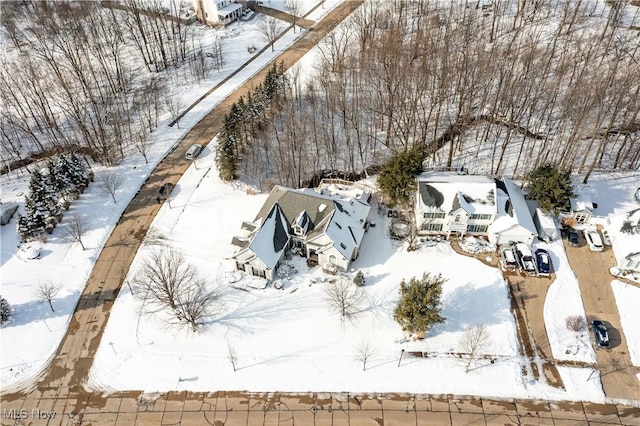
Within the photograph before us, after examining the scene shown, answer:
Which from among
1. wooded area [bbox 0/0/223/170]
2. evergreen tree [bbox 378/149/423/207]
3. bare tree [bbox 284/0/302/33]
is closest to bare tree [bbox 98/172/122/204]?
wooded area [bbox 0/0/223/170]

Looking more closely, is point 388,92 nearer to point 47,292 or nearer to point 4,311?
point 47,292

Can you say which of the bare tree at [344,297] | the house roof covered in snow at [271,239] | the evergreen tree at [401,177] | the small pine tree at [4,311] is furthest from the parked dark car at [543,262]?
the small pine tree at [4,311]

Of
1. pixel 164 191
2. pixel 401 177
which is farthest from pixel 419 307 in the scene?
pixel 164 191

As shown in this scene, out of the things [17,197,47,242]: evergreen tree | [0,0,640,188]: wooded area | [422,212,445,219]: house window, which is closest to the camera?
[422,212,445,219]: house window

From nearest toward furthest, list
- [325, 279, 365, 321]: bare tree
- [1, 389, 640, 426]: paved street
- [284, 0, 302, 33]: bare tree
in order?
[1, 389, 640, 426]: paved street
[325, 279, 365, 321]: bare tree
[284, 0, 302, 33]: bare tree

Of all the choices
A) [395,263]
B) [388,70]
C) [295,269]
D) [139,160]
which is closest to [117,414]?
[295,269]

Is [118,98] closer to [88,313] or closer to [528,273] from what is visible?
[88,313]

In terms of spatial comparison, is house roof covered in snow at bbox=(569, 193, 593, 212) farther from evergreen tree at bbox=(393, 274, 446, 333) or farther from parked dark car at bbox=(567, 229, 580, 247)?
evergreen tree at bbox=(393, 274, 446, 333)
